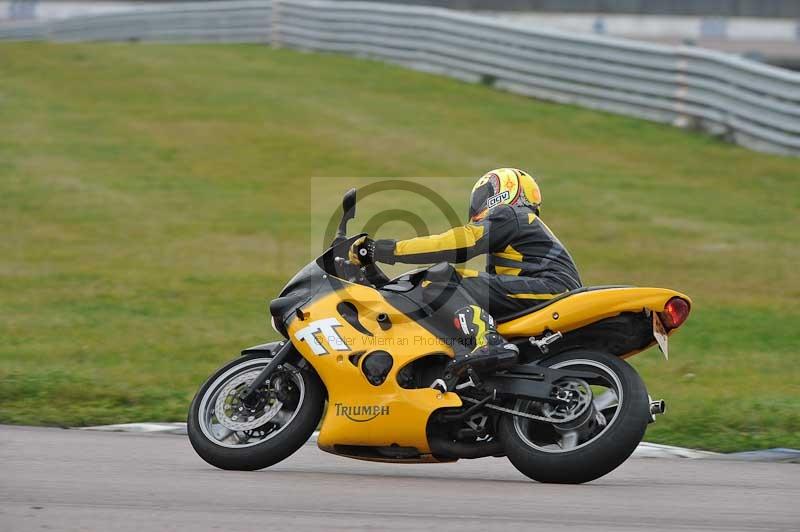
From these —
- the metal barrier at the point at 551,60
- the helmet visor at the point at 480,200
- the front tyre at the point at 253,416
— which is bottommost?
the metal barrier at the point at 551,60

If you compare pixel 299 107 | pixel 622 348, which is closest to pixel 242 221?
pixel 299 107

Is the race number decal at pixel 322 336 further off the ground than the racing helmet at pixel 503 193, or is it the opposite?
the racing helmet at pixel 503 193

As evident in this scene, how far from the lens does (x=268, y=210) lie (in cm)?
1577

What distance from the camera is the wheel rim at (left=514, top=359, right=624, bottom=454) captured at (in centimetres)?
641

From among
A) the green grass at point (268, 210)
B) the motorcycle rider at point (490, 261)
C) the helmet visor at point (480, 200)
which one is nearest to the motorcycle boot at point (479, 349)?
the motorcycle rider at point (490, 261)

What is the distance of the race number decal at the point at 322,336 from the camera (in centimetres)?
681

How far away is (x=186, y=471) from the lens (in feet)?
21.7

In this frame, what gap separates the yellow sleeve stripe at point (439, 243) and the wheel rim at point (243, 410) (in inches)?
35.6

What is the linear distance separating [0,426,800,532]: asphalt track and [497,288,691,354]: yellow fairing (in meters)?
0.82

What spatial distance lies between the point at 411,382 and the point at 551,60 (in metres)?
14.6

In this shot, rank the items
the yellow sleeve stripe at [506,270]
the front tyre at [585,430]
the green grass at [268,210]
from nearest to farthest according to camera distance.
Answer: the front tyre at [585,430] < the yellow sleeve stripe at [506,270] < the green grass at [268,210]

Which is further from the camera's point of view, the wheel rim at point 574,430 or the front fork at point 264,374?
the front fork at point 264,374

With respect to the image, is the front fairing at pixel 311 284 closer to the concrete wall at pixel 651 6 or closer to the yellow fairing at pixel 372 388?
the yellow fairing at pixel 372 388

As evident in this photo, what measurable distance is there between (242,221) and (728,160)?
7.01 m
